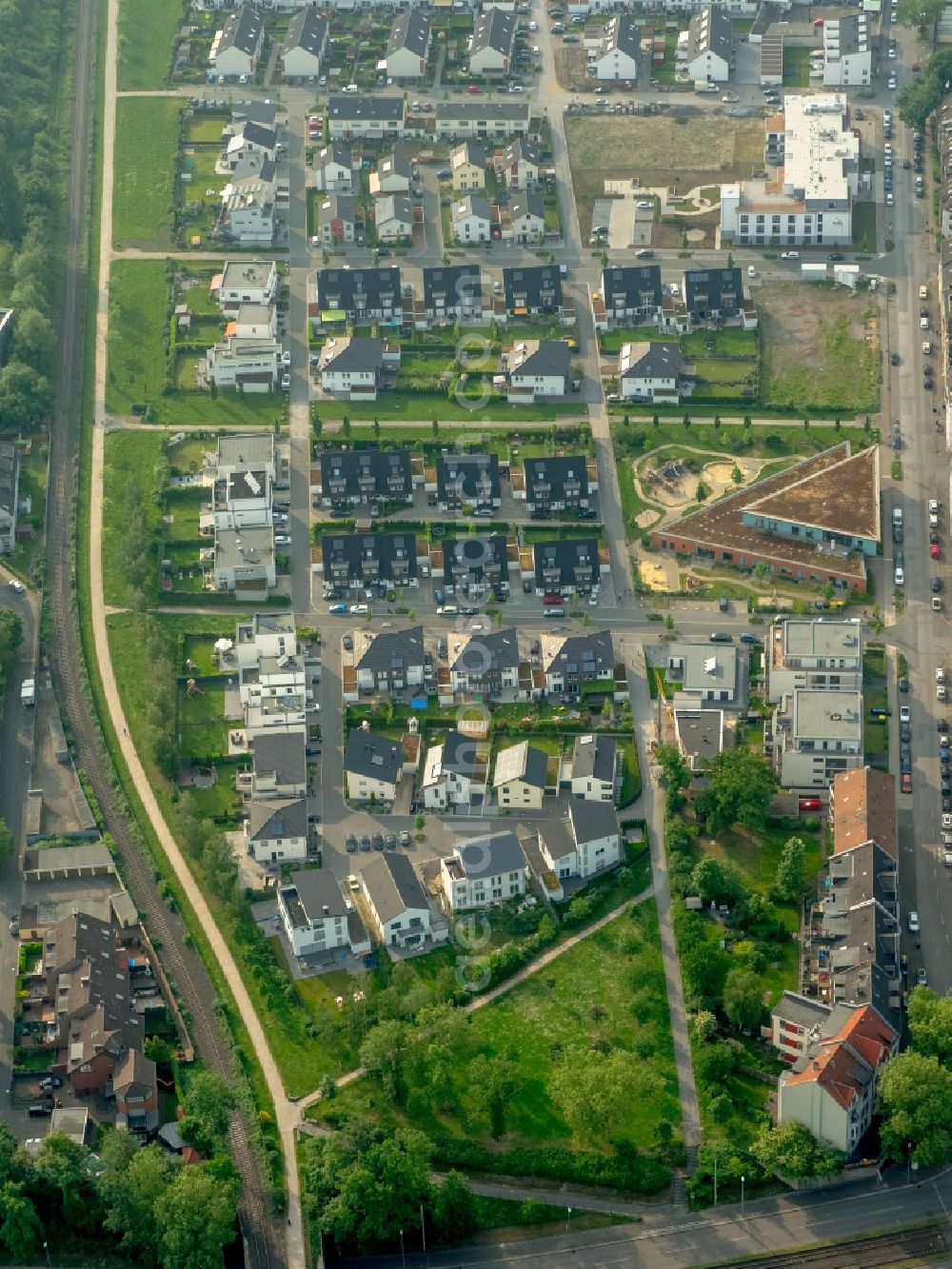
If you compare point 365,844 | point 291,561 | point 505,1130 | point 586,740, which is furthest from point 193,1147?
point 291,561

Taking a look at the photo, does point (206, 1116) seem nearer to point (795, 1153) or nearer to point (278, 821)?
point (278, 821)

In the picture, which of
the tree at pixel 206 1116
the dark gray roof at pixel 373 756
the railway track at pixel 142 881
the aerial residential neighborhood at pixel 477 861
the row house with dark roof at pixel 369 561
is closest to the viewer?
the aerial residential neighborhood at pixel 477 861

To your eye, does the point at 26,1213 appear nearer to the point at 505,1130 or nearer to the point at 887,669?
the point at 505,1130

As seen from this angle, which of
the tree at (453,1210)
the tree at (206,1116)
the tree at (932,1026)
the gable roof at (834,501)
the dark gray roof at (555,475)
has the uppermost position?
the dark gray roof at (555,475)

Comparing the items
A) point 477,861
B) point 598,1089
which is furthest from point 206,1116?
point 477,861

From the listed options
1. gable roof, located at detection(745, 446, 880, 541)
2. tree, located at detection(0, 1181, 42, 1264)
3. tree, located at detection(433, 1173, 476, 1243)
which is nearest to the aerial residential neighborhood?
tree, located at detection(433, 1173, 476, 1243)

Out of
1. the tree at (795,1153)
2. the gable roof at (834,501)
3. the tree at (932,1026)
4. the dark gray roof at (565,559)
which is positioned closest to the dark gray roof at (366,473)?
the dark gray roof at (565,559)

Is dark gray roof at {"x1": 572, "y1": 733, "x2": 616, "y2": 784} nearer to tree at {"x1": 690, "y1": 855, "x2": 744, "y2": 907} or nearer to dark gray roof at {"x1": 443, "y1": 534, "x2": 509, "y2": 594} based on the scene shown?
tree at {"x1": 690, "y1": 855, "x2": 744, "y2": 907}

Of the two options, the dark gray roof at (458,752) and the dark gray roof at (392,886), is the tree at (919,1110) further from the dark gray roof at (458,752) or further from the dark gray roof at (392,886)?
the dark gray roof at (458,752)
